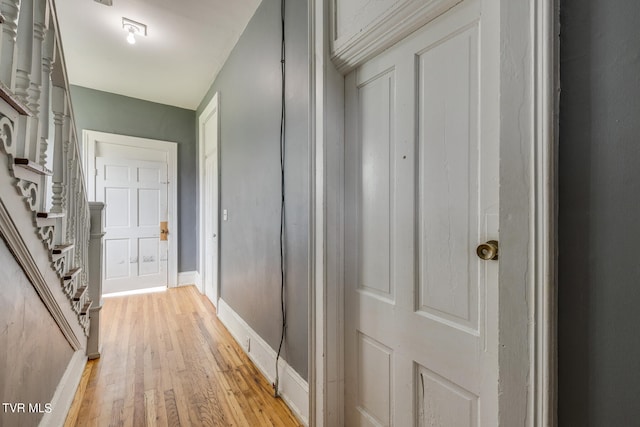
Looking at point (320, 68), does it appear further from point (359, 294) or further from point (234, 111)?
point (234, 111)

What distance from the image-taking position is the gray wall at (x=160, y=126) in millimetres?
3445

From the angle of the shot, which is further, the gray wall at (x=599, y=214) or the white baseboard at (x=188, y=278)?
the white baseboard at (x=188, y=278)

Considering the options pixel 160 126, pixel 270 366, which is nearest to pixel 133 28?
pixel 160 126

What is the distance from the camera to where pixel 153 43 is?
2547 millimetres

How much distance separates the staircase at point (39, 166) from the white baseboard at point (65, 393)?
125 millimetres

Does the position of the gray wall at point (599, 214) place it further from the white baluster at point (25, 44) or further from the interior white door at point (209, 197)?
the interior white door at point (209, 197)

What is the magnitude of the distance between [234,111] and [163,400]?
7.26 feet

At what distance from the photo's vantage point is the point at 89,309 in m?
2.04

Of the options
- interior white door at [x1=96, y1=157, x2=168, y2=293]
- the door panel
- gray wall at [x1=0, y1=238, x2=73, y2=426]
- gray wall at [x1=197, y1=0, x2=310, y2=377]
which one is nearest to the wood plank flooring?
gray wall at [x1=197, y1=0, x2=310, y2=377]

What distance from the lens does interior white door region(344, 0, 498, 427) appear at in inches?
31.3

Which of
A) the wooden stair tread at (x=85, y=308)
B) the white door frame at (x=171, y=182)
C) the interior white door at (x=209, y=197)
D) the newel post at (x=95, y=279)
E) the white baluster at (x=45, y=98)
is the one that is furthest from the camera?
the white door frame at (x=171, y=182)

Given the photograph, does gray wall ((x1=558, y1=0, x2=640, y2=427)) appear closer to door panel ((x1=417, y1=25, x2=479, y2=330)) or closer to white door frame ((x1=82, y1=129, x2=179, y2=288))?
door panel ((x1=417, y1=25, x2=479, y2=330))

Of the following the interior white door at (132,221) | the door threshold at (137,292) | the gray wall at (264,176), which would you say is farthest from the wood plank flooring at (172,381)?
the interior white door at (132,221)

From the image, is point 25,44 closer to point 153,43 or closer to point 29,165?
point 29,165
